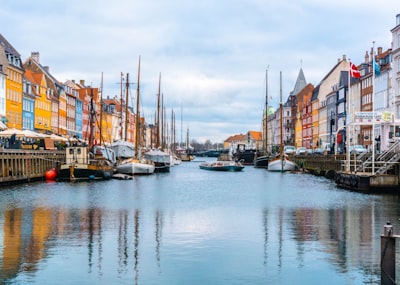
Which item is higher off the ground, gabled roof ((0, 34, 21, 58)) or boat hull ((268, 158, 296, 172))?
gabled roof ((0, 34, 21, 58))

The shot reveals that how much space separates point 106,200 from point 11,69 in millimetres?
54487

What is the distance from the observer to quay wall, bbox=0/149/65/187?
53.5 meters

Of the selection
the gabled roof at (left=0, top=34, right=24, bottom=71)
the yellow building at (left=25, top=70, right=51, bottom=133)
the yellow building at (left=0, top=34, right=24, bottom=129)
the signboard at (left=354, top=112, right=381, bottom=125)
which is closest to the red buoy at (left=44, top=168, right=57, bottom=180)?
the yellow building at (left=0, top=34, right=24, bottom=129)

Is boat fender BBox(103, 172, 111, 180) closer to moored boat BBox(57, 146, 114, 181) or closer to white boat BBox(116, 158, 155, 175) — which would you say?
moored boat BBox(57, 146, 114, 181)

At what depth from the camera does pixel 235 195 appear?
47.9m

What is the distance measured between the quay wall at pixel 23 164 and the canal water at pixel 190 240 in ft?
41.0

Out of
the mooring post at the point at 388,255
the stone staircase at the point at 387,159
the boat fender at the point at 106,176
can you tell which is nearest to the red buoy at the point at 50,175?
the boat fender at the point at 106,176

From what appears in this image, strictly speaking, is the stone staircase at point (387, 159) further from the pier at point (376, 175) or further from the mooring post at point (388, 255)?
the mooring post at point (388, 255)

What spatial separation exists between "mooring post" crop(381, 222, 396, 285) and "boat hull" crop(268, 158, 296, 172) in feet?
272

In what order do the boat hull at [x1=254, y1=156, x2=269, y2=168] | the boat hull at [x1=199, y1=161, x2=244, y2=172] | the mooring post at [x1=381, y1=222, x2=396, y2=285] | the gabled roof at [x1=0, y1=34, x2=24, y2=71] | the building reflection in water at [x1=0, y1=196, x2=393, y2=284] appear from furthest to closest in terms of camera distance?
1. the boat hull at [x1=254, y1=156, x2=269, y2=168]
2. the boat hull at [x1=199, y1=161, x2=244, y2=172]
3. the gabled roof at [x1=0, y1=34, x2=24, y2=71]
4. the building reflection in water at [x1=0, y1=196, x2=393, y2=284]
5. the mooring post at [x1=381, y1=222, x2=396, y2=285]

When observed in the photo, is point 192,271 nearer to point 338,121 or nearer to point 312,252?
point 312,252

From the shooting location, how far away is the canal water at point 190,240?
59.0ft

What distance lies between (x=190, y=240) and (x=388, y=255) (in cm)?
982

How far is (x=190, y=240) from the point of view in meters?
23.8
